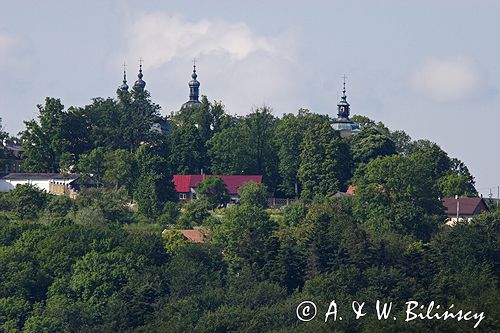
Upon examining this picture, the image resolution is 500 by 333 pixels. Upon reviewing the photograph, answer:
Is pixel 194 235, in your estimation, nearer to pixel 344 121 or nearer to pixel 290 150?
pixel 290 150

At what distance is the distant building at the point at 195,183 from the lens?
95062 millimetres

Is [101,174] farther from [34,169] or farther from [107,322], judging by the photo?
[107,322]

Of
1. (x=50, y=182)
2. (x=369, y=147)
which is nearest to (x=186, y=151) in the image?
(x=50, y=182)

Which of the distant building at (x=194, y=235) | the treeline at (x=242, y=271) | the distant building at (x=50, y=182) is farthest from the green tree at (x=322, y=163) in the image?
the distant building at (x=50, y=182)

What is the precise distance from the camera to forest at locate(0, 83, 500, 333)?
74.5 meters

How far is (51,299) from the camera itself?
76875 millimetres

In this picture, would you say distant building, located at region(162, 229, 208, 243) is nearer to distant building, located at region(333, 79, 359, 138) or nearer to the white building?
the white building

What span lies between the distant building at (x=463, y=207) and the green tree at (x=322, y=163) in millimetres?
5386

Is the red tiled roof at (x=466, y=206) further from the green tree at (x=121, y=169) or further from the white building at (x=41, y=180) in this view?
the white building at (x=41, y=180)

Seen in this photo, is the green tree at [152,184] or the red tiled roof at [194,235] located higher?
the green tree at [152,184]

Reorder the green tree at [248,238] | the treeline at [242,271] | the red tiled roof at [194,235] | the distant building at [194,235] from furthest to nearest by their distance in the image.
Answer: the red tiled roof at [194,235] < the distant building at [194,235] < the green tree at [248,238] < the treeline at [242,271]

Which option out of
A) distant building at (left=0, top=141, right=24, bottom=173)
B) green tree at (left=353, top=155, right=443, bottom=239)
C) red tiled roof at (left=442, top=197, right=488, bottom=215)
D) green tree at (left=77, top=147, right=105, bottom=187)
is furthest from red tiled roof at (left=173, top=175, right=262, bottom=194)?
red tiled roof at (left=442, top=197, right=488, bottom=215)

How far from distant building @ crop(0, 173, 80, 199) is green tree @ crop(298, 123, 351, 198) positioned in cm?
1130

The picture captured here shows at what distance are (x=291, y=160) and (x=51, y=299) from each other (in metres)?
22.7
